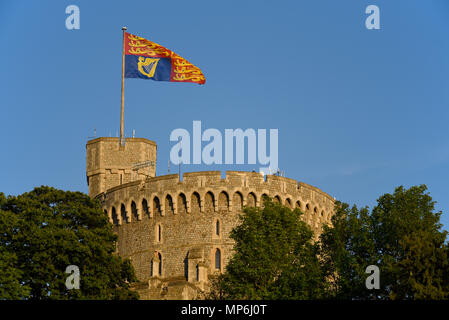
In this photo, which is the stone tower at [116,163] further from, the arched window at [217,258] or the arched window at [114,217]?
the arched window at [217,258]

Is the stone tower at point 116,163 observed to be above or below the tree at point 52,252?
above

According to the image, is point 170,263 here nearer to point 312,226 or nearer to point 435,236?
point 312,226

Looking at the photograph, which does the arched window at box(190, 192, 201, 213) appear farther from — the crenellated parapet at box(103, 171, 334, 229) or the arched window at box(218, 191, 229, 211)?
the arched window at box(218, 191, 229, 211)

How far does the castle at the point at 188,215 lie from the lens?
84.6m

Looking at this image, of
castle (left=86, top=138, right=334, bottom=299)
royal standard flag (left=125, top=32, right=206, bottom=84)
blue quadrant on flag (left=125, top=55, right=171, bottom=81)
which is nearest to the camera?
castle (left=86, top=138, right=334, bottom=299)

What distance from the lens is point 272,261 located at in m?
71.2

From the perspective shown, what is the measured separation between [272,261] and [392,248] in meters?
8.41

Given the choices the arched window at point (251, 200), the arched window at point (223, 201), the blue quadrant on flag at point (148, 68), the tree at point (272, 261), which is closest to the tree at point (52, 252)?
the tree at point (272, 261)

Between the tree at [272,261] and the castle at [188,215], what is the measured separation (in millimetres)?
7764

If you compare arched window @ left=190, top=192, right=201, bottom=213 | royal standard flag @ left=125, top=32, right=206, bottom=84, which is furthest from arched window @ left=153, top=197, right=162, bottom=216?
royal standard flag @ left=125, top=32, right=206, bottom=84

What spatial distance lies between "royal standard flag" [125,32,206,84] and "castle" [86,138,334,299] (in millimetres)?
12452

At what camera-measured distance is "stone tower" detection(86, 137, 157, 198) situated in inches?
3723
